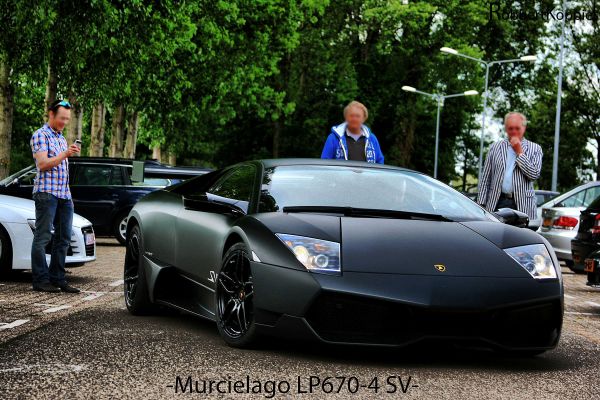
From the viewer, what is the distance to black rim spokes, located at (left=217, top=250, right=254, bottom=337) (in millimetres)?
6352

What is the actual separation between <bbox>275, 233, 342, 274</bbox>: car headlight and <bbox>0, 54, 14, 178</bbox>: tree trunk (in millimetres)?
18671

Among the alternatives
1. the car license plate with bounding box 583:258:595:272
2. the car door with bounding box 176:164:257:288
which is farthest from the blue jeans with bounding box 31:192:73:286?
the car license plate with bounding box 583:258:595:272

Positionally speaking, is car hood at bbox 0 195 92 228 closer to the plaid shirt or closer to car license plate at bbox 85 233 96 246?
car license plate at bbox 85 233 96 246

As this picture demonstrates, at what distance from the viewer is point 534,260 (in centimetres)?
632

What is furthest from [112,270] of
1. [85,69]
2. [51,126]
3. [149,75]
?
[149,75]

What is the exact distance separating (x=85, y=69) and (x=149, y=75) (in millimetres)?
6963

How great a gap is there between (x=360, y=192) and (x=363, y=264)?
38.1 inches

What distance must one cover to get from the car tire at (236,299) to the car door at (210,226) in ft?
0.62

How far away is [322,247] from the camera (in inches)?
239

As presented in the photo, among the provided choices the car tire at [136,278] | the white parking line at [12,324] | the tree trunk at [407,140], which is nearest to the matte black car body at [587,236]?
the car tire at [136,278]

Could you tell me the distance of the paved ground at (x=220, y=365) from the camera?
528 cm

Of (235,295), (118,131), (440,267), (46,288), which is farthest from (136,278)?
(118,131)

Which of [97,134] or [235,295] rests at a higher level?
[97,134]

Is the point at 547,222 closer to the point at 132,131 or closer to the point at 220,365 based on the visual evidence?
the point at 220,365
